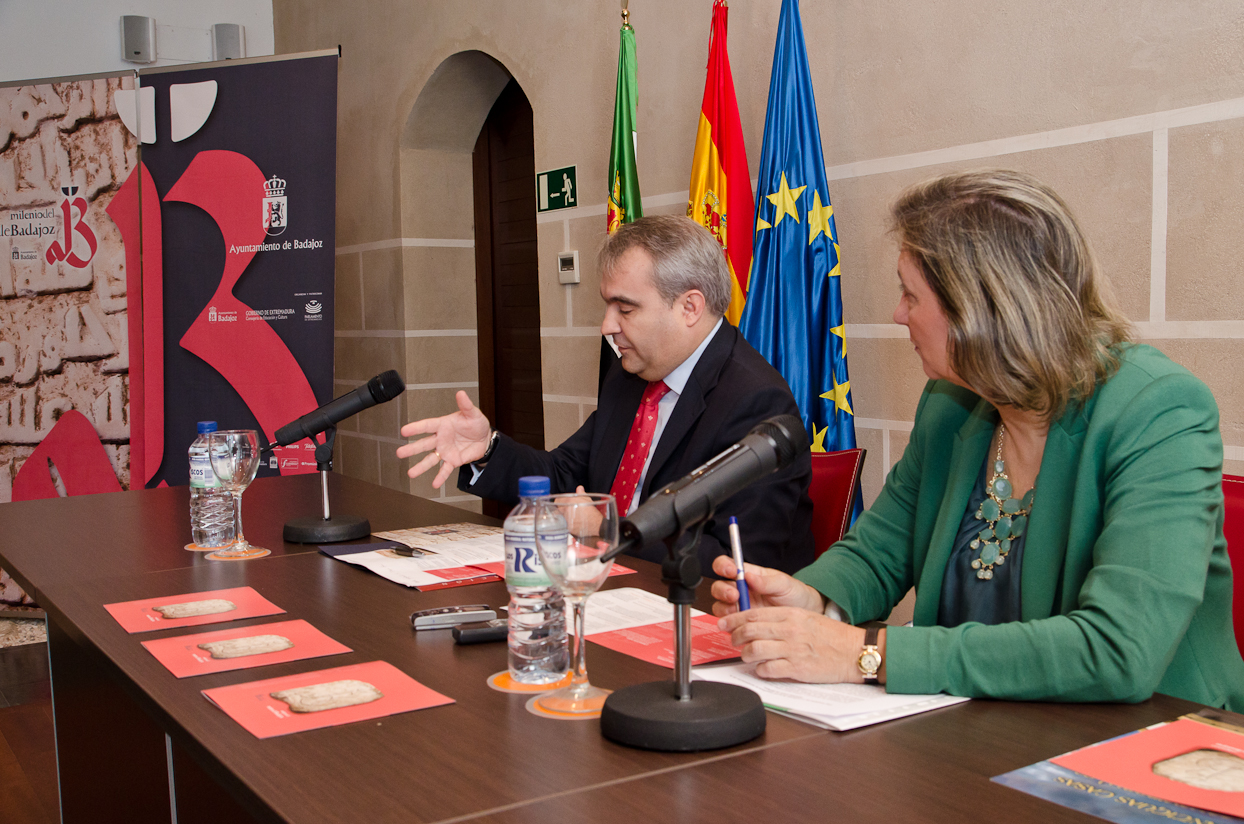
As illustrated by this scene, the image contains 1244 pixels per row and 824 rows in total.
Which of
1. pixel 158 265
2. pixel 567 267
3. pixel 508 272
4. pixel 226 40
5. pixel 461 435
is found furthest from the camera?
pixel 226 40

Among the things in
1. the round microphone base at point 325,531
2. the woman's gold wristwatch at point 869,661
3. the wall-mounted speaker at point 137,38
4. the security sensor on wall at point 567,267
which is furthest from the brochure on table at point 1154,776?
the wall-mounted speaker at point 137,38

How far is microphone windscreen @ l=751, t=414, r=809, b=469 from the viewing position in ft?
3.52

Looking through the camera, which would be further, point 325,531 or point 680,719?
point 325,531

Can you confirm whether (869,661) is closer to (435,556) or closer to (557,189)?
(435,556)

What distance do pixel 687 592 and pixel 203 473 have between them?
1.35 m

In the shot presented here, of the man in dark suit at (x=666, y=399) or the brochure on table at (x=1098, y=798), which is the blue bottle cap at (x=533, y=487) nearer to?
the brochure on table at (x=1098, y=798)

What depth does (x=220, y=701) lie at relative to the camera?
3.84 feet

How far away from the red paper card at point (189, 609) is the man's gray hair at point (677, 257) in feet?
3.36

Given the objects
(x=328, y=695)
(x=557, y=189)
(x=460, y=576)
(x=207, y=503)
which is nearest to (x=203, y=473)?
(x=207, y=503)

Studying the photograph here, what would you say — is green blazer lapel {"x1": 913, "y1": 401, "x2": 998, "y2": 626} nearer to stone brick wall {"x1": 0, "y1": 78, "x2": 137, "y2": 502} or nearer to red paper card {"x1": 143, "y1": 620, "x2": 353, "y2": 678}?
red paper card {"x1": 143, "y1": 620, "x2": 353, "y2": 678}

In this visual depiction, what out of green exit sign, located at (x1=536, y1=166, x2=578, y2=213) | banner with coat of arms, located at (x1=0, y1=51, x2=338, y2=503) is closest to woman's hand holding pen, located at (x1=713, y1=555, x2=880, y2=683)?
green exit sign, located at (x1=536, y1=166, x2=578, y2=213)

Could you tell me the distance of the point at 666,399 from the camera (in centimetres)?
235

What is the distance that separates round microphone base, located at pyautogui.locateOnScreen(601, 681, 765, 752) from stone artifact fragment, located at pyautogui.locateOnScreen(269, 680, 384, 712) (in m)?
0.28

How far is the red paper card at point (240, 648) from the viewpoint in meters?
1.31
